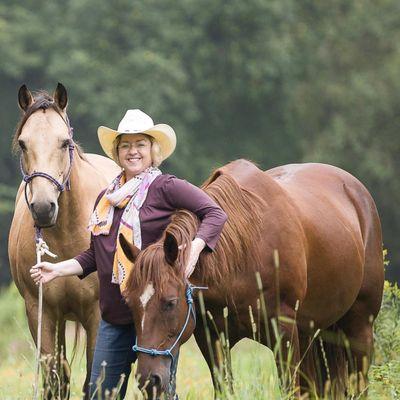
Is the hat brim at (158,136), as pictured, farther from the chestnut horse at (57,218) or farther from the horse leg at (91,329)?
the horse leg at (91,329)

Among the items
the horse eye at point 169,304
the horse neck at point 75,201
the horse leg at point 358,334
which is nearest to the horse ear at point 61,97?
the horse neck at point 75,201

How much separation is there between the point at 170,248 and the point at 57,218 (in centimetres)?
168

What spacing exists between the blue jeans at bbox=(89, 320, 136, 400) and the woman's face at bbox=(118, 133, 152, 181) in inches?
33.4

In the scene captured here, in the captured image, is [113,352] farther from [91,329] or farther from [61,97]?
[61,97]

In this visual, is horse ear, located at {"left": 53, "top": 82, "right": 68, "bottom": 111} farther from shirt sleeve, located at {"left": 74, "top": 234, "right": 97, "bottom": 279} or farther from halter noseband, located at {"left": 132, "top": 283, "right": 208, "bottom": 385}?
halter noseband, located at {"left": 132, "top": 283, "right": 208, "bottom": 385}

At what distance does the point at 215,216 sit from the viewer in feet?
18.4

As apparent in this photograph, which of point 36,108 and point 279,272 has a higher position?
point 36,108

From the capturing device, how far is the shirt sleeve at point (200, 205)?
18.3 ft

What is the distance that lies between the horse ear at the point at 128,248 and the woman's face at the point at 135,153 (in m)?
0.60

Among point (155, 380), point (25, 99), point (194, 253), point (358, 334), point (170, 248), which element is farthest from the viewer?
point (358, 334)

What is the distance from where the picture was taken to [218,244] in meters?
5.84

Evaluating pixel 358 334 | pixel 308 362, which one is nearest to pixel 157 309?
pixel 308 362

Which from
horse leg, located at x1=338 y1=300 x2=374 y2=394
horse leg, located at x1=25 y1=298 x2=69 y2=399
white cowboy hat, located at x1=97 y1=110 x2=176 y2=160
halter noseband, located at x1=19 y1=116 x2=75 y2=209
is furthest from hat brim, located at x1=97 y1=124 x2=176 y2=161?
horse leg, located at x1=338 y1=300 x2=374 y2=394

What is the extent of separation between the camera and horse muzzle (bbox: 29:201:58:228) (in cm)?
608
